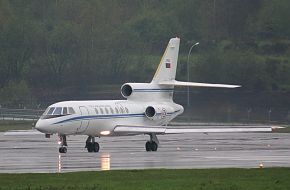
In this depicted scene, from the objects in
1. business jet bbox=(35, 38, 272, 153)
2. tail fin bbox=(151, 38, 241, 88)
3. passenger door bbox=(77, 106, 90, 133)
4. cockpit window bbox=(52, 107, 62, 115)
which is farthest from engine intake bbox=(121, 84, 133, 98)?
cockpit window bbox=(52, 107, 62, 115)

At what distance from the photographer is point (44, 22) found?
104 metres

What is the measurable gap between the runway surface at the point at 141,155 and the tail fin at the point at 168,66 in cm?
322

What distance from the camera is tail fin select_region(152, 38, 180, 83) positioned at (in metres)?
50.6

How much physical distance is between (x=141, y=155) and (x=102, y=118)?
18.6ft

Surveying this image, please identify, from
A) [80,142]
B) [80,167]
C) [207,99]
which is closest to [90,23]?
[207,99]

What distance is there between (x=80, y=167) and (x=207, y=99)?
42567mm

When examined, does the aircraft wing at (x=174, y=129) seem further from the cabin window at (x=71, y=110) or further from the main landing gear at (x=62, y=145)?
the main landing gear at (x=62, y=145)

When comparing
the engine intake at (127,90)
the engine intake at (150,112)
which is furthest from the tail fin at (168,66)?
the engine intake at (150,112)

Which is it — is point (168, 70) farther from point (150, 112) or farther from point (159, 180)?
point (159, 180)

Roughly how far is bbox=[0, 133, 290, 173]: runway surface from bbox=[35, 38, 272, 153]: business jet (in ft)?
2.70

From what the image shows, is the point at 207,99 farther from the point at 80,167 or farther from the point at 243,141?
the point at 80,167

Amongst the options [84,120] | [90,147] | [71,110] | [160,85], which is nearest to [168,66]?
[160,85]

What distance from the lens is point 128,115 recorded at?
157ft

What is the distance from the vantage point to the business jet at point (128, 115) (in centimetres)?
4403
